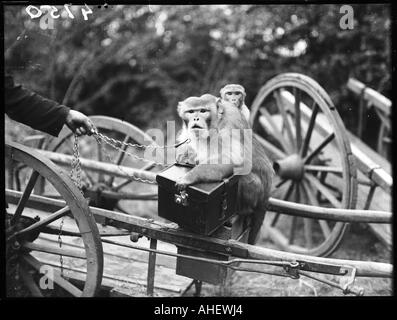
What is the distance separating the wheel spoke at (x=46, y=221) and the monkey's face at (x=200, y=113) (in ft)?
2.87

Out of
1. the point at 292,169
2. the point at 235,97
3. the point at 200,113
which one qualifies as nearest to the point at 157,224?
the point at 200,113

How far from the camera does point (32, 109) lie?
267 centimetres

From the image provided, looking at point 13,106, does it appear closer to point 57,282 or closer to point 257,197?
point 57,282

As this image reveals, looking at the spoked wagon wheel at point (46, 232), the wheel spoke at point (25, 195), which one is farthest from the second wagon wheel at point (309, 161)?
the wheel spoke at point (25, 195)

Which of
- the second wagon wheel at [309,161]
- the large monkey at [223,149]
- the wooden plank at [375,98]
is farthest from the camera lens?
the wooden plank at [375,98]

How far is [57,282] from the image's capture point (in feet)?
8.98

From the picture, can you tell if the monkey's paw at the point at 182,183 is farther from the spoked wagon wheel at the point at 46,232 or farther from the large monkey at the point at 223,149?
the spoked wagon wheel at the point at 46,232

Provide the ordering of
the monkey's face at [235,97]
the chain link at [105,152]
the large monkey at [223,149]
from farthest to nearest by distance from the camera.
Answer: the monkey's face at [235,97] → the chain link at [105,152] → the large monkey at [223,149]

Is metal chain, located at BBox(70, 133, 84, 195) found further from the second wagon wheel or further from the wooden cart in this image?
the second wagon wheel

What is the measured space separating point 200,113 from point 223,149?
26cm

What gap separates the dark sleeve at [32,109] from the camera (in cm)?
263

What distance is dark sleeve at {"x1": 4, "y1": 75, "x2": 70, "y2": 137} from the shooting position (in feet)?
8.64

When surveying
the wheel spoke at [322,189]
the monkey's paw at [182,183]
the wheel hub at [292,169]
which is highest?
the monkey's paw at [182,183]

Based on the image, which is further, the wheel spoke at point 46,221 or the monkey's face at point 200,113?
the monkey's face at point 200,113
